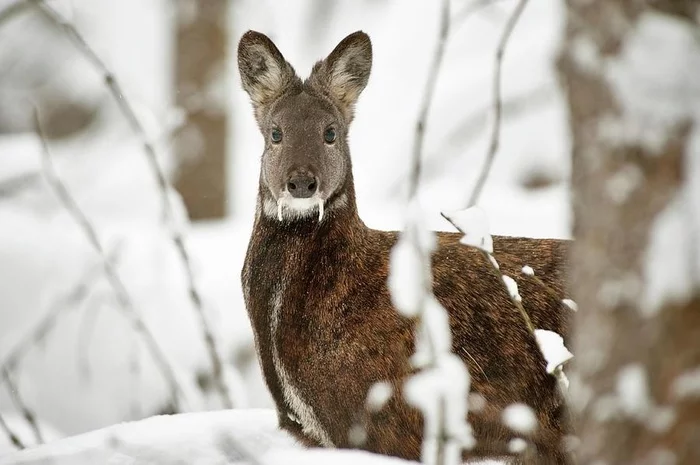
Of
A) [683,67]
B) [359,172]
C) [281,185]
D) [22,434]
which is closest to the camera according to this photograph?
[683,67]

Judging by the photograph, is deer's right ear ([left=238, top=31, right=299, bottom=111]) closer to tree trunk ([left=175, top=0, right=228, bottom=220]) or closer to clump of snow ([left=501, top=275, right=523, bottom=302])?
clump of snow ([left=501, top=275, right=523, bottom=302])

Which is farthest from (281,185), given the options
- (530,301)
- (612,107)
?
(612,107)

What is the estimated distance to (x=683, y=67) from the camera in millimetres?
1662

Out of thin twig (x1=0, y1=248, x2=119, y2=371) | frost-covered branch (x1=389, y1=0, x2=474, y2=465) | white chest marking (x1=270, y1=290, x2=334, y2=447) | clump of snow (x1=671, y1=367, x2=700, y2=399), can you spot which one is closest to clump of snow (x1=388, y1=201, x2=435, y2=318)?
frost-covered branch (x1=389, y1=0, x2=474, y2=465)

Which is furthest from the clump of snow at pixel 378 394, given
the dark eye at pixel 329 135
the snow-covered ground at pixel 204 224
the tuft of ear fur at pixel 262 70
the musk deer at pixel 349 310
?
the tuft of ear fur at pixel 262 70

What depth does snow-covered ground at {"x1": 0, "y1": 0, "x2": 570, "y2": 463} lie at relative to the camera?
6.51m

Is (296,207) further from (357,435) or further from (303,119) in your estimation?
(357,435)

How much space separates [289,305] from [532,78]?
5.71 metres

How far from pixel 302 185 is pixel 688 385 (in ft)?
6.25

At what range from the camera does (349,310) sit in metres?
3.29

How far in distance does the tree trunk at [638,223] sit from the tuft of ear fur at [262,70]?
210 centimetres

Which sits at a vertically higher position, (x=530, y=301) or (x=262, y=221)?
(x=262, y=221)

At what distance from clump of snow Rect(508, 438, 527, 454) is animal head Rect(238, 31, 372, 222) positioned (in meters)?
0.99

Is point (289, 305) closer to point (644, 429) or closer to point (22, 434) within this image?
point (644, 429)
